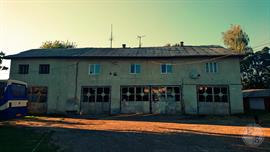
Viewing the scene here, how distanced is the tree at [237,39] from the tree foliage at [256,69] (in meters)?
11.0

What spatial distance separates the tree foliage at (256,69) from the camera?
44375mm

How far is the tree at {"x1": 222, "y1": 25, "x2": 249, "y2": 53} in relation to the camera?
35594 millimetres

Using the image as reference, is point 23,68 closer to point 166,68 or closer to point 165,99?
point 166,68

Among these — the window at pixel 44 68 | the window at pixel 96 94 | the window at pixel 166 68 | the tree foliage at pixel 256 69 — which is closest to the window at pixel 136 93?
the window at pixel 96 94

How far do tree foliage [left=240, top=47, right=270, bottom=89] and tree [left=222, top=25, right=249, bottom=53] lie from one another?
1105 centimetres

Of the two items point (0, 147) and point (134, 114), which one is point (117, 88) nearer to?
point (134, 114)

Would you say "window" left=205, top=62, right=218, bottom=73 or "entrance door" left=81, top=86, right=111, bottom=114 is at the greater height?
"window" left=205, top=62, right=218, bottom=73

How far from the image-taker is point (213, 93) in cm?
1962

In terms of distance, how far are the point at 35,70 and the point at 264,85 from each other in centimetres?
4614

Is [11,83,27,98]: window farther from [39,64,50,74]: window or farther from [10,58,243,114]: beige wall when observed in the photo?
[39,64,50,74]: window

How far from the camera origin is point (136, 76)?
20.4 m

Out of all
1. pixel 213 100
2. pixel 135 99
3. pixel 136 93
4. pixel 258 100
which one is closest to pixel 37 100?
pixel 135 99

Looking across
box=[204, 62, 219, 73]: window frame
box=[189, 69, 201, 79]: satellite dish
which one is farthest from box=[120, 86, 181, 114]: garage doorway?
box=[204, 62, 219, 73]: window frame

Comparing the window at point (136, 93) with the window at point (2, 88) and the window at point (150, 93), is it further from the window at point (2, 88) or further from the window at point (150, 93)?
the window at point (2, 88)
